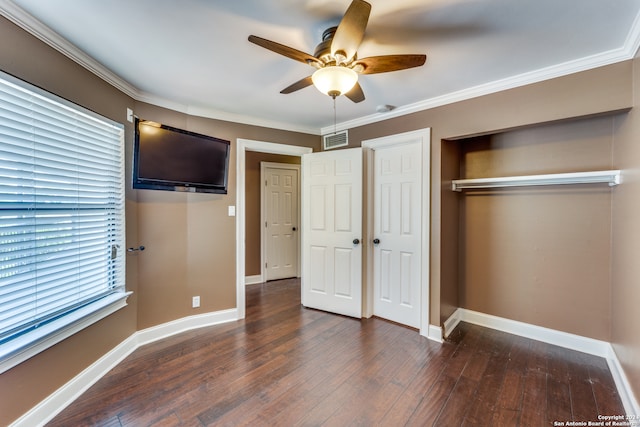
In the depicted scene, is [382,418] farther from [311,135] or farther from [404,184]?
[311,135]

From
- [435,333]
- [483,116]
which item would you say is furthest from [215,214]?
[483,116]

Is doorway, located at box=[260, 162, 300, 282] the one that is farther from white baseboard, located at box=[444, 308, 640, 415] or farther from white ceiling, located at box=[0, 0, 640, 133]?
white baseboard, located at box=[444, 308, 640, 415]

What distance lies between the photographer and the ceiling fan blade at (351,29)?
1.19 meters

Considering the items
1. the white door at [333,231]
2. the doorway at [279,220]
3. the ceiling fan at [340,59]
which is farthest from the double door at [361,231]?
the doorway at [279,220]

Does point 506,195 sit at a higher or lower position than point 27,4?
lower

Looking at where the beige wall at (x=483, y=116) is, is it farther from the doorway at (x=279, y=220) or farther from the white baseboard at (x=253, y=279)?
the white baseboard at (x=253, y=279)

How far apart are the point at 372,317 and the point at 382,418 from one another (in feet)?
5.12

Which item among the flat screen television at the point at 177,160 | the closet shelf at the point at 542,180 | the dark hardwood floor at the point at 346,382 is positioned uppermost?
the flat screen television at the point at 177,160

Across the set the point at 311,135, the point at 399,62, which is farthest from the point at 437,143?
the point at 311,135

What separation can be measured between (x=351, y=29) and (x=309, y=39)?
1.59 ft

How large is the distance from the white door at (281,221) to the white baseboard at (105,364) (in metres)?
1.82

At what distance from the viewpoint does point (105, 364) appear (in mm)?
2123

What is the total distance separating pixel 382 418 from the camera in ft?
5.52

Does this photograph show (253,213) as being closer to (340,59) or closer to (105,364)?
(105,364)
